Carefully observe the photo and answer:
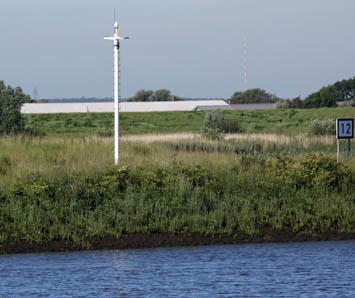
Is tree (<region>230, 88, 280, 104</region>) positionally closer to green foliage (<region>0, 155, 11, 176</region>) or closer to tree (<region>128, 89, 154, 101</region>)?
tree (<region>128, 89, 154, 101</region>)

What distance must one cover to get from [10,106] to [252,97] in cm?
11328

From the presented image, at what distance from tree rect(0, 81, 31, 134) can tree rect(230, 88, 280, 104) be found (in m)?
110

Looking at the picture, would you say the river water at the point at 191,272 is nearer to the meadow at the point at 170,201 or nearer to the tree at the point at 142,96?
the meadow at the point at 170,201

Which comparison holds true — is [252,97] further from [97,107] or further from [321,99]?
[97,107]

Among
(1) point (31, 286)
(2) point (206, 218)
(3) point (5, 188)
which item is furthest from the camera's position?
(3) point (5, 188)

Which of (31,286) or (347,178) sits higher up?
(347,178)

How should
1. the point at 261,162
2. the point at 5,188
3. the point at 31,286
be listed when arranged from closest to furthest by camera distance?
the point at 31,286
the point at 5,188
the point at 261,162

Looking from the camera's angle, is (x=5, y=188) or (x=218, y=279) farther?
(x=5, y=188)

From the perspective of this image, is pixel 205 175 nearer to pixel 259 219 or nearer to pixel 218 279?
pixel 259 219

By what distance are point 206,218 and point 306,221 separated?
2.51 m

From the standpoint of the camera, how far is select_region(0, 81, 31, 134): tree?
4216 centimetres

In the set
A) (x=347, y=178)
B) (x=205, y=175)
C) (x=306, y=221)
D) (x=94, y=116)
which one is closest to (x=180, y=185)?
(x=205, y=175)

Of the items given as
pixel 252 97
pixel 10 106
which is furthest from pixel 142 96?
pixel 10 106

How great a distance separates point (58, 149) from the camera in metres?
29.4
